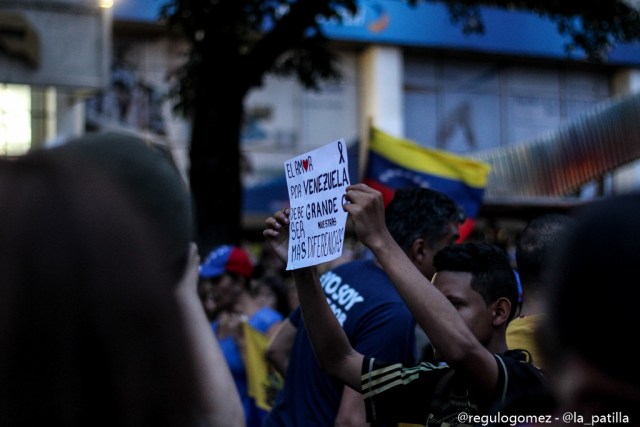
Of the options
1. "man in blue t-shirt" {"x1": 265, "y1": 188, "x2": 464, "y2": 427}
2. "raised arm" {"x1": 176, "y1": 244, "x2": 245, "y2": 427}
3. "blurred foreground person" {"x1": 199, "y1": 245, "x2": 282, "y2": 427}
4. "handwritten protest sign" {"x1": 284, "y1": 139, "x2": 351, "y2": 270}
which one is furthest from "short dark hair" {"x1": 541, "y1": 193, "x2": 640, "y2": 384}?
"blurred foreground person" {"x1": 199, "y1": 245, "x2": 282, "y2": 427}

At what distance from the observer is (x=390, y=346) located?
11.1 ft

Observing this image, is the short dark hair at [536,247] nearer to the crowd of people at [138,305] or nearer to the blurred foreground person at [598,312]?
the crowd of people at [138,305]

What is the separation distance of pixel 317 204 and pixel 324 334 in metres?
0.43

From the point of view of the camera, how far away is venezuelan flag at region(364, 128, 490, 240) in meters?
7.29

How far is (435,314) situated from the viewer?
8.11ft

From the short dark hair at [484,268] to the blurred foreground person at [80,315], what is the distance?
5.67 ft

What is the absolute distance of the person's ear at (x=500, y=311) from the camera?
293 centimetres

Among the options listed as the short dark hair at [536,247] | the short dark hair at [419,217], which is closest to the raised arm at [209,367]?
the short dark hair at [536,247]

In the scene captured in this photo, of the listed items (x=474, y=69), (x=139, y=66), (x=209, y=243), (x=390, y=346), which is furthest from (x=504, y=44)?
(x=390, y=346)

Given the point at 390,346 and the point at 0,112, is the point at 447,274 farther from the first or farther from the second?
the point at 0,112

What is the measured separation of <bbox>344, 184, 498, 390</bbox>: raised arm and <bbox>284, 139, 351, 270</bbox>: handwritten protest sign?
7.0 inches

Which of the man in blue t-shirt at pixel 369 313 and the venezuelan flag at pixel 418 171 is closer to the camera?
the man in blue t-shirt at pixel 369 313

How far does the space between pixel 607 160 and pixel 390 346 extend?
316 inches

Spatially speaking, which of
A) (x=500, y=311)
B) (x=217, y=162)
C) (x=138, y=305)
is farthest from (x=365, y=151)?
→ (x=138, y=305)
